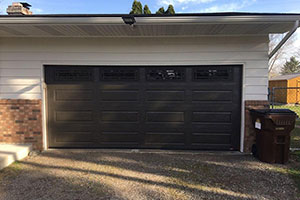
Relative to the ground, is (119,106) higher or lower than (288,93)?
lower

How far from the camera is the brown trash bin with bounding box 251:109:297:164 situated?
4012 millimetres

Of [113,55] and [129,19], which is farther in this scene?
[113,55]

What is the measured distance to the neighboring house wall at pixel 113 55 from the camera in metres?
4.68

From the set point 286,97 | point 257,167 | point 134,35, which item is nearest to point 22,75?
point 134,35

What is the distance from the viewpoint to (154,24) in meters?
3.80

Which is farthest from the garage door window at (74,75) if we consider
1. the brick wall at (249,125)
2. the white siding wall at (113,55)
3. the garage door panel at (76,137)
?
the brick wall at (249,125)

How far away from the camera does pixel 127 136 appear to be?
5.04 meters

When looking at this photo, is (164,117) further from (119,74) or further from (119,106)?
(119,74)

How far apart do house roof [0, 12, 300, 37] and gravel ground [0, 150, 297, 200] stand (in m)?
2.78

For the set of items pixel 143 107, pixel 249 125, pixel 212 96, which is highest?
pixel 212 96

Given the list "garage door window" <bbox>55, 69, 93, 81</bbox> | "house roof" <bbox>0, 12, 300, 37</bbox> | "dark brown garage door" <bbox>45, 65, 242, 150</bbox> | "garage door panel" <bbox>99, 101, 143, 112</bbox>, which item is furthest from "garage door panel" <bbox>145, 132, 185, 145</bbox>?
"house roof" <bbox>0, 12, 300, 37</bbox>

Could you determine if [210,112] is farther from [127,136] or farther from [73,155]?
[73,155]

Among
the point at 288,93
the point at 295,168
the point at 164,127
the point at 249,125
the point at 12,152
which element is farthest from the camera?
the point at 288,93

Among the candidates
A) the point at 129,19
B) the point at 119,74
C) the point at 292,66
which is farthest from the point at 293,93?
the point at 292,66
